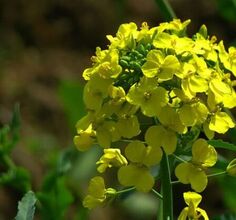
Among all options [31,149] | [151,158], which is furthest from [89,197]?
[31,149]

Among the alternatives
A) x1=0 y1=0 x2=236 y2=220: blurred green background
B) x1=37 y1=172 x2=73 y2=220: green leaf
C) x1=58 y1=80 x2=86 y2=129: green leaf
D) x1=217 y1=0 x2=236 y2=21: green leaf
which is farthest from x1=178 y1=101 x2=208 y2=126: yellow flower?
x1=0 y1=0 x2=236 y2=220: blurred green background

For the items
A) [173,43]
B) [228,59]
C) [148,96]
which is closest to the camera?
[148,96]

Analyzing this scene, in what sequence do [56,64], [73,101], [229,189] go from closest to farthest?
1. [229,189]
2. [73,101]
3. [56,64]

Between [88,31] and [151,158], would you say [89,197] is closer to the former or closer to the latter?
[151,158]

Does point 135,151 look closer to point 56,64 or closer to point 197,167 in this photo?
point 197,167

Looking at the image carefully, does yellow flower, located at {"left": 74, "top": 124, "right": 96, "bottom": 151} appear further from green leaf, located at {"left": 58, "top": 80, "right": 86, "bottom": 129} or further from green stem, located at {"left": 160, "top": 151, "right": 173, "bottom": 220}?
green leaf, located at {"left": 58, "top": 80, "right": 86, "bottom": 129}

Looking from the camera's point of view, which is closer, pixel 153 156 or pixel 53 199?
pixel 153 156

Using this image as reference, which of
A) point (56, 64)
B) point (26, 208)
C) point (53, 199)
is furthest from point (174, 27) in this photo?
point (56, 64)
